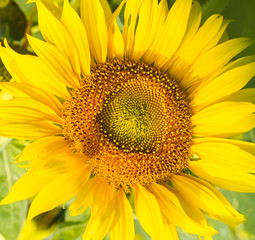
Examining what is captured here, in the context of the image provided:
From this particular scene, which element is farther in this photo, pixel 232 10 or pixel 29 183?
pixel 232 10

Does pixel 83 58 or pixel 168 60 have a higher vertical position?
pixel 168 60

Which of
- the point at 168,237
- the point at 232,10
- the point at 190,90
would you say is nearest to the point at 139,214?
the point at 168,237

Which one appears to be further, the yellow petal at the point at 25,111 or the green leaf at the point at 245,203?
the green leaf at the point at 245,203

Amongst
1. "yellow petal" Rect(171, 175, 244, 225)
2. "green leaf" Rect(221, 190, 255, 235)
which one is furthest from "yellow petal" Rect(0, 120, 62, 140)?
"green leaf" Rect(221, 190, 255, 235)

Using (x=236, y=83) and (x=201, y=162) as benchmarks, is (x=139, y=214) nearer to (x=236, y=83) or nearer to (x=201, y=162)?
(x=201, y=162)

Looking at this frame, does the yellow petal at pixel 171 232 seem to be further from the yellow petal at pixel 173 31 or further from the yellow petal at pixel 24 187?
the yellow petal at pixel 173 31

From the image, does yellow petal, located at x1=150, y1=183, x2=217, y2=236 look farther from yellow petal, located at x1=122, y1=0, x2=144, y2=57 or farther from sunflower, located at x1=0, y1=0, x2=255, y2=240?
yellow petal, located at x1=122, y1=0, x2=144, y2=57

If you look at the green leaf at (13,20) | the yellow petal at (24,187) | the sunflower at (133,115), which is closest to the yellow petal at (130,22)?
the sunflower at (133,115)
